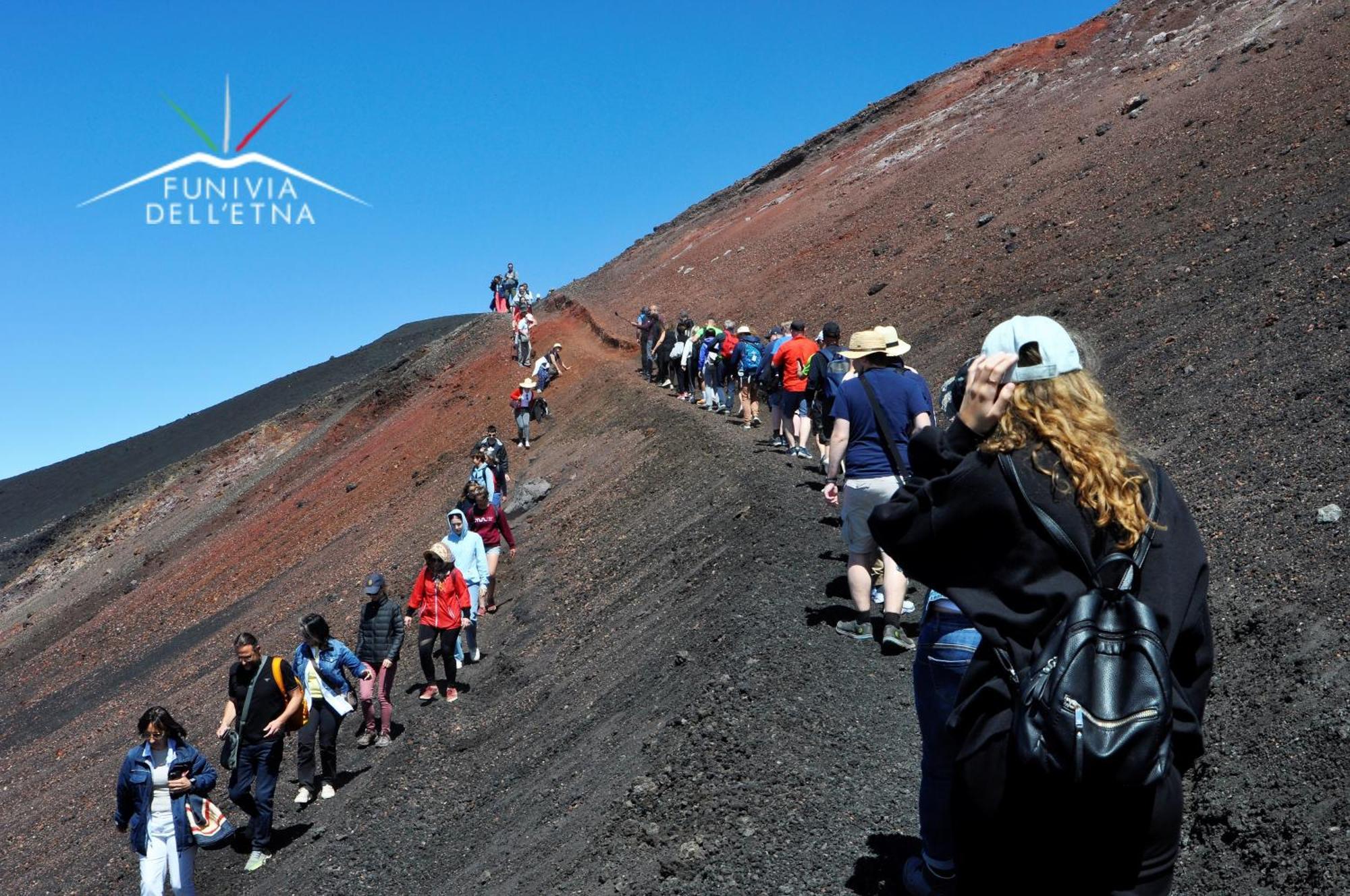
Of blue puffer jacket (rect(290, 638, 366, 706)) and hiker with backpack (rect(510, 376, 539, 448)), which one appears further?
hiker with backpack (rect(510, 376, 539, 448))

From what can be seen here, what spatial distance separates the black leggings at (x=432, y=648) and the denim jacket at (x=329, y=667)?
4.82 ft

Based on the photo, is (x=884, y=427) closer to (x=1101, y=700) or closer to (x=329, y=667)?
(x=1101, y=700)

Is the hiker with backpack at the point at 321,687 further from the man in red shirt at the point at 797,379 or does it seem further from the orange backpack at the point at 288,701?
the man in red shirt at the point at 797,379

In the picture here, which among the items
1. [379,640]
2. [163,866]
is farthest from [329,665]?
[163,866]

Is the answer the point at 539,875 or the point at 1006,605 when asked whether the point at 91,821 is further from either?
the point at 1006,605

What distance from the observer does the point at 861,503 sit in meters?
7.06

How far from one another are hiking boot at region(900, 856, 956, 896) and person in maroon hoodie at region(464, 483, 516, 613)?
967 centimetres

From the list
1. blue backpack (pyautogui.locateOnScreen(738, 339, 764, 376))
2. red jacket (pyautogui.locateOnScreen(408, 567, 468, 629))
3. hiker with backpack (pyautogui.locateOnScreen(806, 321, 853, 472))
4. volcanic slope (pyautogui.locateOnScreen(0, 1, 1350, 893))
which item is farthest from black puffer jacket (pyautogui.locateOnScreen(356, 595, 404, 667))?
blue backpack (pyautogui.locateOnScreen(738, 339, 764, 376))

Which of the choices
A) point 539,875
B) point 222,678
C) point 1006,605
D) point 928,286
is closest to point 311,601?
point 222,678

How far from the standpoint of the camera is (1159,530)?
258 centimetres

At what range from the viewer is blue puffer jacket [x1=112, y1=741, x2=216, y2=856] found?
29.1 ft

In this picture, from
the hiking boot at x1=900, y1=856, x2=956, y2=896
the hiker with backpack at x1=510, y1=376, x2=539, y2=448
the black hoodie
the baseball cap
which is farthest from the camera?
the hiker with backpack at x1=510, y1=376, x2=539, y2=448

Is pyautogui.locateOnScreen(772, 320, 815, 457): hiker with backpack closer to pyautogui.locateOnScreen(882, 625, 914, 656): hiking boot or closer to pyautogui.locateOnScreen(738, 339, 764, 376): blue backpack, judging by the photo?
pyautogui.locateOnScreen(738, 339, 764, 376): blue backpack

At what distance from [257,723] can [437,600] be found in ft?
8.17
